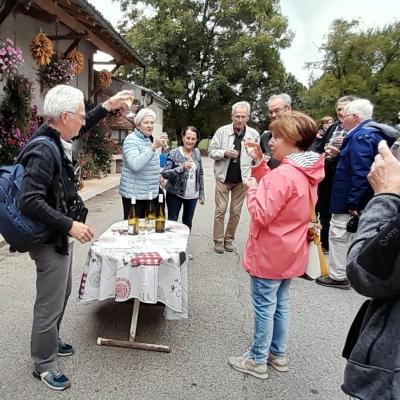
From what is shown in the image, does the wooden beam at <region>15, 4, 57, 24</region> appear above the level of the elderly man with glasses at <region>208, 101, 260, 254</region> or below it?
above

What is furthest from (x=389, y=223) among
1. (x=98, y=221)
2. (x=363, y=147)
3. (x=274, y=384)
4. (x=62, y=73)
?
(x=62, y=73)

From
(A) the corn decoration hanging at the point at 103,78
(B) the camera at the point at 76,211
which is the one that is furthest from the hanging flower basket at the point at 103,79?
(B) the camera at the point at 76,211

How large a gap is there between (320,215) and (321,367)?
10.2 feet

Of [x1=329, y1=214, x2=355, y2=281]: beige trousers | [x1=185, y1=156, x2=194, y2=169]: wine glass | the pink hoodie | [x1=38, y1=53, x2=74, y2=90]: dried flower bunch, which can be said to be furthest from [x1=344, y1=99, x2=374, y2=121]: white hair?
[x1=38, y1=53, x2=74, y2=90]: dried flower bunch

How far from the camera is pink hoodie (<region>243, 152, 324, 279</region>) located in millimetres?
2281

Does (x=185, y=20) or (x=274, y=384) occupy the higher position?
(x=185, y=20)

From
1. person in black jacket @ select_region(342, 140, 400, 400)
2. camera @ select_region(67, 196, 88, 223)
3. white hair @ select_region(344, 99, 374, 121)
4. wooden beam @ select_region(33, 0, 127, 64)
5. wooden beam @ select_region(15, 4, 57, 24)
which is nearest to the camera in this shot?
person in black jacket @ select_region(342, 140, 400, 400)

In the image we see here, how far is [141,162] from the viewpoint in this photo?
3869 mm

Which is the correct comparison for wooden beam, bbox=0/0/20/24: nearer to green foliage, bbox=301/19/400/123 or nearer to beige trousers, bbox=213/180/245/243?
beige trousers, bbox=213/180/245/243

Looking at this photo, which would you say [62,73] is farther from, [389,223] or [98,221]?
[389,223]

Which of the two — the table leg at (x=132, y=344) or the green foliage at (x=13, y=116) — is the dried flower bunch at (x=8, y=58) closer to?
the green foliage at (x=13, y=116)

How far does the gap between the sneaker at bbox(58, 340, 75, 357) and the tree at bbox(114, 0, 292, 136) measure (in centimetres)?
2318

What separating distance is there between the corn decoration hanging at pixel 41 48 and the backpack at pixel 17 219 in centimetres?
586

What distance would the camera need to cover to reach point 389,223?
3.72 feet
